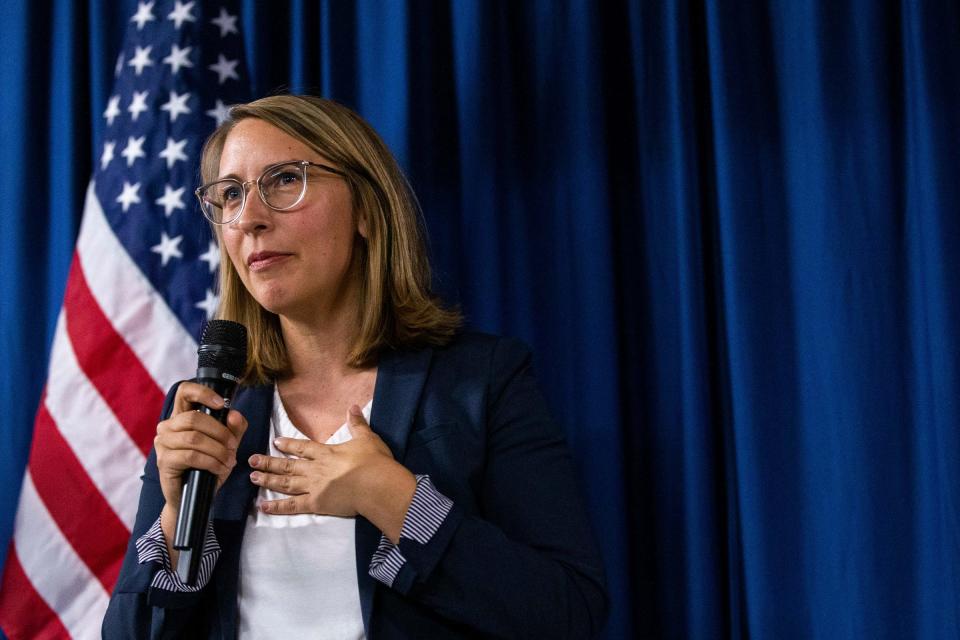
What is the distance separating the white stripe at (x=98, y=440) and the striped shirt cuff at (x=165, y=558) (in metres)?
0.48

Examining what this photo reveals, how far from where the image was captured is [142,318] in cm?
170

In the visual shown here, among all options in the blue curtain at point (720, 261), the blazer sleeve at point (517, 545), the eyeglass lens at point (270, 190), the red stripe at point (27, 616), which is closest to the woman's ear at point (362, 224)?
the eyeglass lens at point (270, 190)

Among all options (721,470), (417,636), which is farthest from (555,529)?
(721,470)

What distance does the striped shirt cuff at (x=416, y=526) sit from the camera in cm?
108

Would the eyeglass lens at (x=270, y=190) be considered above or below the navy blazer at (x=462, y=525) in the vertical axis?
above

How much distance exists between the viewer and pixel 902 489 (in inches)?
58.9

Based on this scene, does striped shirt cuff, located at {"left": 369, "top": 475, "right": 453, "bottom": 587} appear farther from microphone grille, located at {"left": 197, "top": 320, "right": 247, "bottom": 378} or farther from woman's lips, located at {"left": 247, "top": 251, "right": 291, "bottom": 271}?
woman's lips, located at {"left": 247, "top": 251, "right": 291, "bottom": 271}

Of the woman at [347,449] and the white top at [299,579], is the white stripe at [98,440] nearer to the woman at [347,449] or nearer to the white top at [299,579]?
the woman at [347,449]

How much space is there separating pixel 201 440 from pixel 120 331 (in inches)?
29.9

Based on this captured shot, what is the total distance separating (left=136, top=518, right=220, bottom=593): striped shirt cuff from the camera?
117cm

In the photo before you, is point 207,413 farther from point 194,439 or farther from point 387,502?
point 387,502

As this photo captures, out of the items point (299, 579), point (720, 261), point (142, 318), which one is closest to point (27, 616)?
point (142, 318)

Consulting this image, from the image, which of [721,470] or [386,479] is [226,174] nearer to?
[386,479]

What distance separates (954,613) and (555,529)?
0.75 meters
